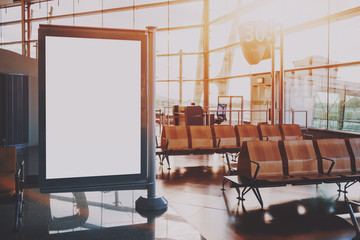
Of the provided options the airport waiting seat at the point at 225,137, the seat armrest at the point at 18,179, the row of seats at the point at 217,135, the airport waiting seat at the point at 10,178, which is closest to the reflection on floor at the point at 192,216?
the airport waiting seat at the point at 10,178

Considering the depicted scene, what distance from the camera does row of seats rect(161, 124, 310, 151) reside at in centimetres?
786

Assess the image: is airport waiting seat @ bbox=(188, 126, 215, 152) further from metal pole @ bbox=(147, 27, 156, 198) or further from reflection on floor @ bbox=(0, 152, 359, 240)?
metal pole @ bbox=(147, 27, 156, 198)

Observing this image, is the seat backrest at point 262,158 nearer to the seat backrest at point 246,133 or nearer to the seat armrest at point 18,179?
the seat backrest at point 246,133

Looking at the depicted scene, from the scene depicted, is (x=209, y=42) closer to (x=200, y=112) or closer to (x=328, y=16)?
(x=200, y=112)

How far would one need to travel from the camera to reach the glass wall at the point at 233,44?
9523 millimetres

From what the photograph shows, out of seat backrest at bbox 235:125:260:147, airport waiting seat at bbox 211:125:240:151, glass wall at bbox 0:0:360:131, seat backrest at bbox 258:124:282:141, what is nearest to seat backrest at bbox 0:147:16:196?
airport waiting seat at bbox 211:125:240:151

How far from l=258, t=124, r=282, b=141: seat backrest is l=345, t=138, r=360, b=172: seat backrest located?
2741mm

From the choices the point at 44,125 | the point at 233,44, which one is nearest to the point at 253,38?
the point at 44,125

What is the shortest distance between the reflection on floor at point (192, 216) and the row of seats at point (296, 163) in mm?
382

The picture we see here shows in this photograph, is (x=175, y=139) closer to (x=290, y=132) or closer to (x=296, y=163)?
(x=290, y=132)

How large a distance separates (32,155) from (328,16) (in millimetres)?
10470

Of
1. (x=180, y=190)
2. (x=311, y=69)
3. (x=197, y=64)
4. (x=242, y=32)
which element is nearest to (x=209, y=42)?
(x=197, y=64)

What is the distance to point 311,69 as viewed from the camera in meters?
10.8

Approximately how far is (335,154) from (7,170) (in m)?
5.24
